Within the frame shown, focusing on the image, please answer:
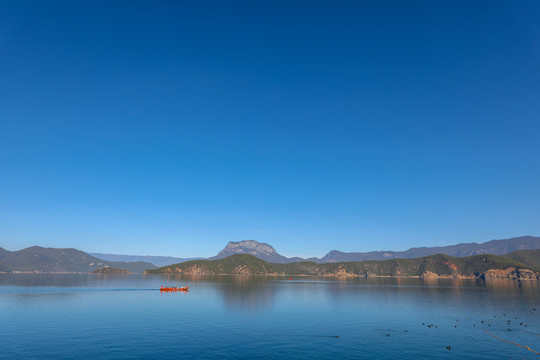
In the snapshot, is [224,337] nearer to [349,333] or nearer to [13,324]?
[349,333]

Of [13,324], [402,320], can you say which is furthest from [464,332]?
[13,324]

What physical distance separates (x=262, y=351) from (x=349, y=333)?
28079mm

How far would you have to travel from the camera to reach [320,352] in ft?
192

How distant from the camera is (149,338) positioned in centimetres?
6688

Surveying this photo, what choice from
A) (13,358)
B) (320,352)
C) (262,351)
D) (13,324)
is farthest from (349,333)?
(13,324)

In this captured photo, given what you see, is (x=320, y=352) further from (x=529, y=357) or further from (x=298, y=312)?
(x=298, y=312)

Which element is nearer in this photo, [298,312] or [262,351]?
[262,351]

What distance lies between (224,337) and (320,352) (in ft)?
75.8

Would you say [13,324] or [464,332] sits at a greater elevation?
[13,324]

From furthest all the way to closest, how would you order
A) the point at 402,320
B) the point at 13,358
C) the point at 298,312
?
the point at 298,312 → the point at 402,320 → the point at 13,358

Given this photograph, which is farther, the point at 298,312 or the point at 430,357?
the point at 298,312

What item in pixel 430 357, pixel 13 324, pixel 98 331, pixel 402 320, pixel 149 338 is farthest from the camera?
pixel 402 320

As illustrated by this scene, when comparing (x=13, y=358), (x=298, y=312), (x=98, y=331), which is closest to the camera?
(x=13, y=358)

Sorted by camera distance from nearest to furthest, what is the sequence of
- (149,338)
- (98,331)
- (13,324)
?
(149,338) < (98,331) < (13,324)
